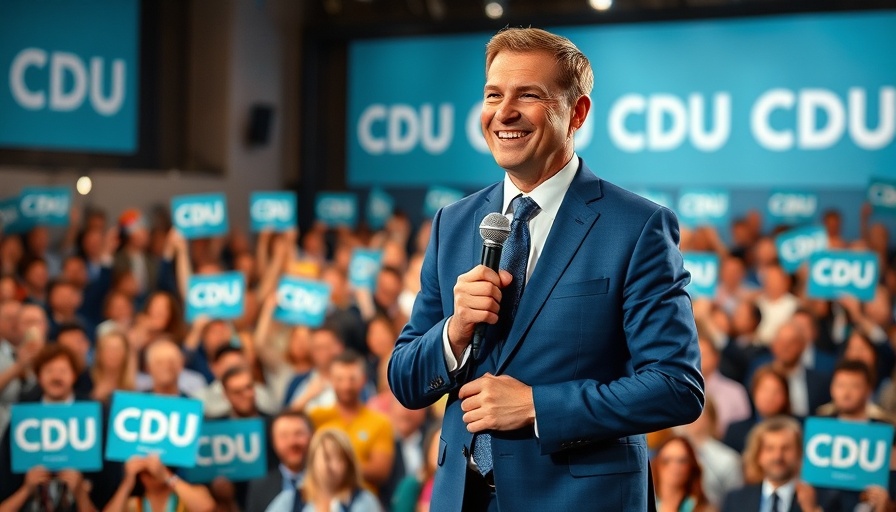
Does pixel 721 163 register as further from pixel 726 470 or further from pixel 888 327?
pixel 726 470

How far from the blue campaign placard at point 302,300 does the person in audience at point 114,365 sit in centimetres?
129

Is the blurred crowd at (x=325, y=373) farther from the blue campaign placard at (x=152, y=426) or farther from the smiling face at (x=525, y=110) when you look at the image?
the smiling face at (x=525, y=110)

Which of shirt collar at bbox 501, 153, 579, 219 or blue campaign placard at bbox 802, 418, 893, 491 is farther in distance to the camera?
blue campaign placard at bbox 802, 418, 893, 491

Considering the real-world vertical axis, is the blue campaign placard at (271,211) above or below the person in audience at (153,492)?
above

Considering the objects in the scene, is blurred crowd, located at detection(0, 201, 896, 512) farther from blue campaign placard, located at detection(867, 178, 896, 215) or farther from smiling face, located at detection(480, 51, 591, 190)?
smiling face, located at detection(480, 51, 591, 190)

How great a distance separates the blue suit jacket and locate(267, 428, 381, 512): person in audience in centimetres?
293

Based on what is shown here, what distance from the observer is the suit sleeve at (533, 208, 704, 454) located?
167 cm

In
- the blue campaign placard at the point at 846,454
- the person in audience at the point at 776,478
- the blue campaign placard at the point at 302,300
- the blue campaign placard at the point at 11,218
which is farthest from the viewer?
the blue campaign placard at the point at 11,218

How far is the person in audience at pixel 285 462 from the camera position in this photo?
4855 mm

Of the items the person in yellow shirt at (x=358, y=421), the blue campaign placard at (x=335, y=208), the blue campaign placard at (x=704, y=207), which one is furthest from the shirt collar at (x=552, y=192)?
the blue campaign placard at (x=335, y=208)

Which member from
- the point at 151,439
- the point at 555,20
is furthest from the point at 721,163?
the point at 151,439

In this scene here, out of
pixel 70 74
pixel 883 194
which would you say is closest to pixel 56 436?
pixel 883 194

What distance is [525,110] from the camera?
5.77 ft

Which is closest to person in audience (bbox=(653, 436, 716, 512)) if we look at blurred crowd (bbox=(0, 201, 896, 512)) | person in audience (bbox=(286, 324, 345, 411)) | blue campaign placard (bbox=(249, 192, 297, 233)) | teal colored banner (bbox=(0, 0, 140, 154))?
blurred crowd (bbox=(0, 201, 896, 512))
